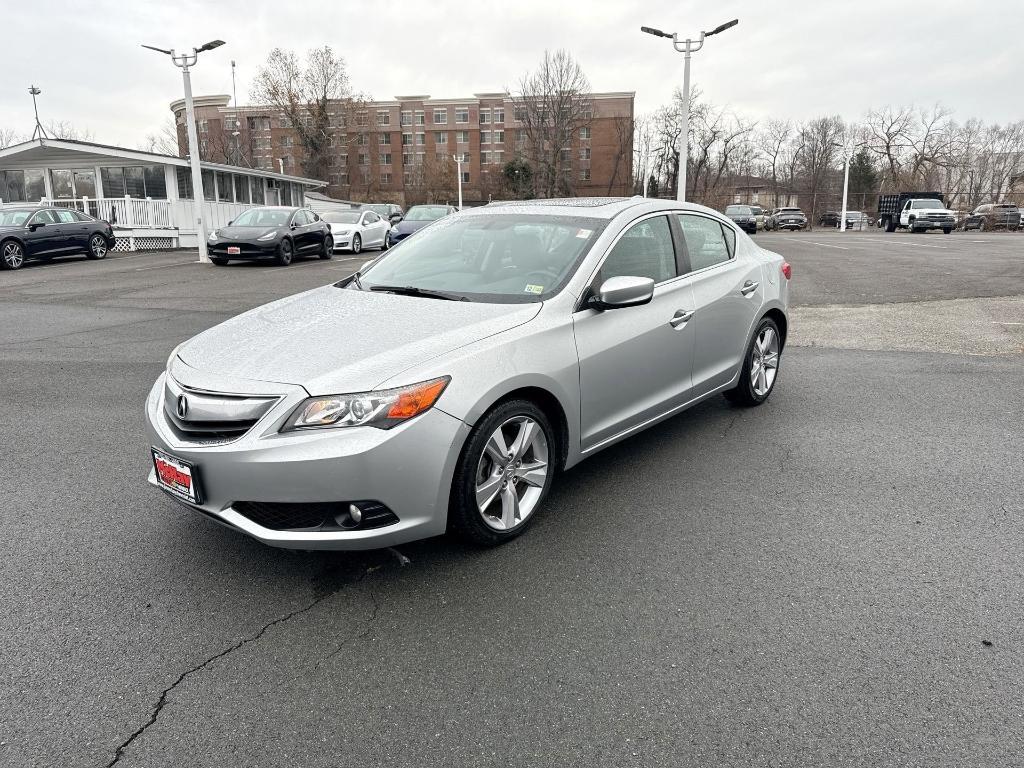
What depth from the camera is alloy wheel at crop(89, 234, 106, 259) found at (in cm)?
2269

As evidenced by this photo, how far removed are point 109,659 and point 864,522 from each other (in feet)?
11.3

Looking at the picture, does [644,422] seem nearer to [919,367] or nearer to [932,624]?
[932,624]

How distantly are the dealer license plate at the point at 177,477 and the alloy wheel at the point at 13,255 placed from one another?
66.1 ft

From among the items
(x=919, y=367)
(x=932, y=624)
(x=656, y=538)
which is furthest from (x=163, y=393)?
(x=919, y=367)

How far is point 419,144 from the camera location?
311 ft

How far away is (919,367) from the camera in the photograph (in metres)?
7.36

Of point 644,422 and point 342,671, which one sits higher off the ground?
point 644,422

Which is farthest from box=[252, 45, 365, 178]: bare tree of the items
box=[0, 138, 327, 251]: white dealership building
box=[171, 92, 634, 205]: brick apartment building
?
box=[0, 138, 327, 251]: white dealership building

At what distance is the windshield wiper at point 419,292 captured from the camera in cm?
400

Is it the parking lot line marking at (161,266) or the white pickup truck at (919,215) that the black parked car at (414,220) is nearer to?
Result: the parking lot line marking at (161,266)

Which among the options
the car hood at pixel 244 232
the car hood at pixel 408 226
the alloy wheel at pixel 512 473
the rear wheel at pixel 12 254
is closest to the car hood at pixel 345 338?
the alloy wheel at pixel 512 473

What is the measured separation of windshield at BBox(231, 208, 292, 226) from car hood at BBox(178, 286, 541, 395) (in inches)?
685

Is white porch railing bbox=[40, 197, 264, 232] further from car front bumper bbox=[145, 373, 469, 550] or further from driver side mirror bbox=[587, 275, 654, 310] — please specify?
car front bumper bbox=[145, 373, 469, 550]

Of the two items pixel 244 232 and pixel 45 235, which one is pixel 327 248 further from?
pixel 45 235
